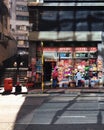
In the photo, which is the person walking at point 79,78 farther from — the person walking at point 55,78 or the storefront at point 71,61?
the person walking at point 55,78

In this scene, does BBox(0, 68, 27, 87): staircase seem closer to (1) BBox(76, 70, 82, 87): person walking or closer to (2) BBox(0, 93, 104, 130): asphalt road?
(1) BBox(76, 70, 82, 87): person walking

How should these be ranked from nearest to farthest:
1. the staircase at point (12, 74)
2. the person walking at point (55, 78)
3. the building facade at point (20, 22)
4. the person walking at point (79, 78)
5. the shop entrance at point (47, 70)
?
the person walking at point (55, 78) < the person walking at point (79, 78) < the shop entrance at point (47, 70) < the staircase at point (12, 74) < the building facade at point (20, 22)

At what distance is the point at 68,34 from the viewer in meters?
33.9

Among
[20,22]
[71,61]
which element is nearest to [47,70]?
[71,61]

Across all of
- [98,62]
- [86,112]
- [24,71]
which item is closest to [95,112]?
[86,112]

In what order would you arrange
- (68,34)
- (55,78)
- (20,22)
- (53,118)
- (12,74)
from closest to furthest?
(53,118) → (55,78) → (68,34) → (12,74) → (20,22)

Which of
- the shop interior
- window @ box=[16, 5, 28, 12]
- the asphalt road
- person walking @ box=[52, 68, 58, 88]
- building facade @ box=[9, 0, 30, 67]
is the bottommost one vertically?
the asphalt road

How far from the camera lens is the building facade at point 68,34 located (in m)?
33.8

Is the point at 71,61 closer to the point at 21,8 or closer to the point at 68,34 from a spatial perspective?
the point at 68,34

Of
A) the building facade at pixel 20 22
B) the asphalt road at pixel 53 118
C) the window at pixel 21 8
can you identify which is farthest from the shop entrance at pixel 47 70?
the window at pixel 21 8

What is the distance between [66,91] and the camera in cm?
3002

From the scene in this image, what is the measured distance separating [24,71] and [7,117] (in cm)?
2172

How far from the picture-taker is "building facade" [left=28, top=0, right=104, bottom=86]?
3381 cm

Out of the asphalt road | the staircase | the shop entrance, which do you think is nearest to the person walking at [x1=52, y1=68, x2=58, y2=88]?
the shop entrance
